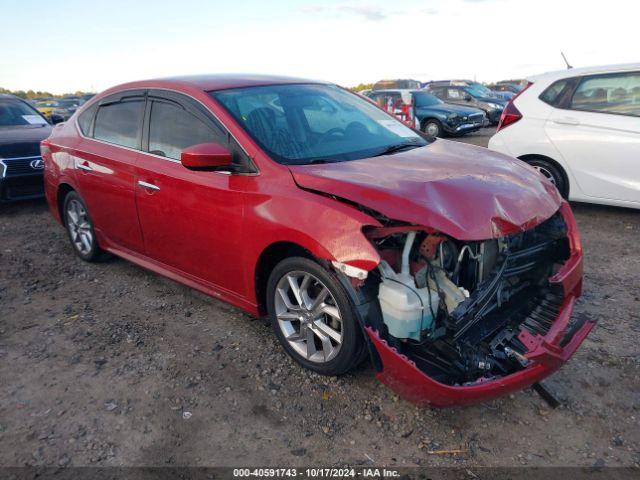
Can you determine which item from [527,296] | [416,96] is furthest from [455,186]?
[416,96]

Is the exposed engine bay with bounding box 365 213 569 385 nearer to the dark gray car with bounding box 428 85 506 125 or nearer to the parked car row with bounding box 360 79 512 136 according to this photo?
the parked car row with bounding box 360 79 512 136

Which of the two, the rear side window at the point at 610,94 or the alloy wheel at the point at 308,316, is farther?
the rear side window at the point at 610,94

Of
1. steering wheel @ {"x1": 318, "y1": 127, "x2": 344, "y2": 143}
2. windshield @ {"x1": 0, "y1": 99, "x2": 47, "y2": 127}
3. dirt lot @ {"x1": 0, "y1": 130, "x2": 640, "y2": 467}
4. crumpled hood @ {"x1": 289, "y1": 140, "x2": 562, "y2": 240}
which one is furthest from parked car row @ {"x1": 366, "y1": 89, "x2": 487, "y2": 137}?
crumpled hood @ {"x1": 289, "y1": 140, "x2": 562, "y2": 240}

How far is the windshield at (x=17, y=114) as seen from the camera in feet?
25.0

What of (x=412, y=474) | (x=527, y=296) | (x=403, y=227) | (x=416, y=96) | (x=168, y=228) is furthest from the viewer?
(x=416, y=96)

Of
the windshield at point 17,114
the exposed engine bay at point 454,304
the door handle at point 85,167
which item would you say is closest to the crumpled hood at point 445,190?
the exposed engine bay at point 454,304

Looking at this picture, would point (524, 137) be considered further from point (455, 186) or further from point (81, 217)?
point (81, 217)

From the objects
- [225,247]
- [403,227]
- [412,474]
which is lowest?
[412,474]

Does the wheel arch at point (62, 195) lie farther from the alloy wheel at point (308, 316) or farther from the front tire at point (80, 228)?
the alloy wheel at point (308, 316)

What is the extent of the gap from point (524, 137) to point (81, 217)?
4963mm

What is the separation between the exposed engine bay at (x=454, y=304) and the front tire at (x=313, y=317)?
0.23 m

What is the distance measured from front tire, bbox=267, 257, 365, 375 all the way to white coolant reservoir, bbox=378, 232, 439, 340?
23 centimetres

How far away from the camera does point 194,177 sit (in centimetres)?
335

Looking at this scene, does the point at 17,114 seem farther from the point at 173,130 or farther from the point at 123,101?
the point at 173,130
